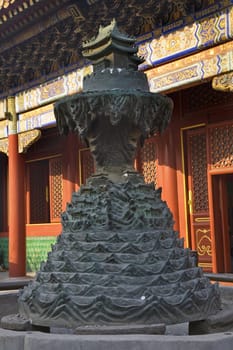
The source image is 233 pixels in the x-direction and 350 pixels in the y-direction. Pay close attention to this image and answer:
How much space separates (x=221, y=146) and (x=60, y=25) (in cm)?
312

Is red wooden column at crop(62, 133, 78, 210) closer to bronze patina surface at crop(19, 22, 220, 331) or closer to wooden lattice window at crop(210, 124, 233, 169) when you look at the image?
wooden lattice window at crop(210, 124, 233, 169)

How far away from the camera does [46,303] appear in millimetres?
3389

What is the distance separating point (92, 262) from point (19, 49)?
21.7 ft

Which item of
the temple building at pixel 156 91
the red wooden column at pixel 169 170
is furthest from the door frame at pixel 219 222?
the red wooden column at pixel 169 170

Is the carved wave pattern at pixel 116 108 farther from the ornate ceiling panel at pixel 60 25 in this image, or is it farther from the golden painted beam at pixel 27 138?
the golden painted beam at pixel 27 138

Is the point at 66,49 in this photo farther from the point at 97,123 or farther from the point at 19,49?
the point at 97,123

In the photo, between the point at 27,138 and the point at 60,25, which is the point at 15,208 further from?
the point at 60,25

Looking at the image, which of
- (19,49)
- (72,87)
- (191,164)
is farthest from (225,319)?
(19,49)

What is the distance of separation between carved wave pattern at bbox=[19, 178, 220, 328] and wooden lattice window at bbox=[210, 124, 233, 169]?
4146 mm

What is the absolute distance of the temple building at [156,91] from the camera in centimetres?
689

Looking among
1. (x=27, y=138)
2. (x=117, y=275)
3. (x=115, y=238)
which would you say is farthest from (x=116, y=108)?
(x=27, y=138)

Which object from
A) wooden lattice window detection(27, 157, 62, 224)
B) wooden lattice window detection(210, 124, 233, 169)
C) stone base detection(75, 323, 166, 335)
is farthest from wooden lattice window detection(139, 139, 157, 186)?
stone base detection(75, 323, 166, 335)

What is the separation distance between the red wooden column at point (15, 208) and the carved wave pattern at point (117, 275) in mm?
6535

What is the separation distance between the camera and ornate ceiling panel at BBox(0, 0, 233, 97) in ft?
23.3
